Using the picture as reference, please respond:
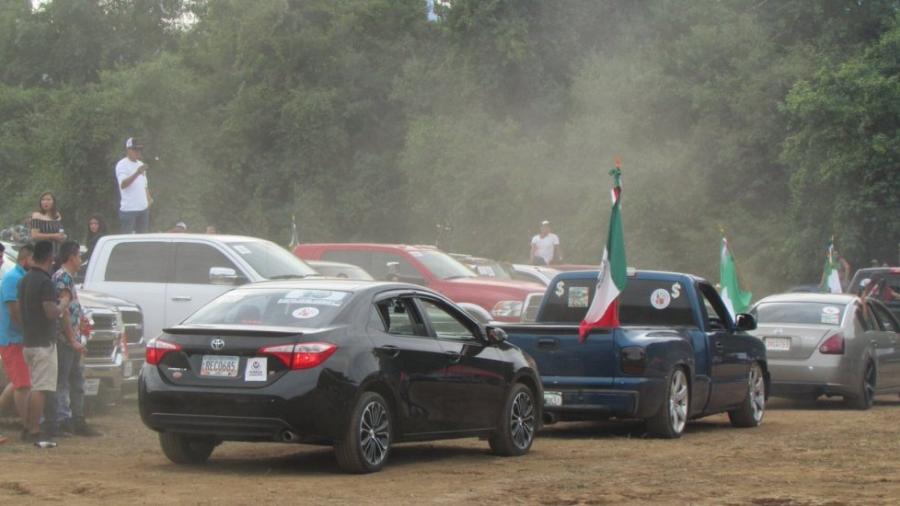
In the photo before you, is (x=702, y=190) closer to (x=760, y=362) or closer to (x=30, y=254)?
(x=760, y=362)

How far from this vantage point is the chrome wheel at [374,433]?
10.9 m

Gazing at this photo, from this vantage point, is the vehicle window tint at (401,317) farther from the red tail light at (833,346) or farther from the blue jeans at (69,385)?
the red tail light at (833,346)

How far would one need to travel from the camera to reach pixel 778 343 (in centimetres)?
1914

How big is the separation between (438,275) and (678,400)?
27.2 feet

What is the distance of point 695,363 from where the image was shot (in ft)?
49.0

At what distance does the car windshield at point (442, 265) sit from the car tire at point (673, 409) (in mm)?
8166

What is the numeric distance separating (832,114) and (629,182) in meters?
11.5

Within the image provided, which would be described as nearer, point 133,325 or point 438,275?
point 133,325

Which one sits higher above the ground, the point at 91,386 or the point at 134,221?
the point at 134,221

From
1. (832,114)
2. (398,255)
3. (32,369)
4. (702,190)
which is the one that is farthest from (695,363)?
(702,190)

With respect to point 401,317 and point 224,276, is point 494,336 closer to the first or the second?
point 401,317

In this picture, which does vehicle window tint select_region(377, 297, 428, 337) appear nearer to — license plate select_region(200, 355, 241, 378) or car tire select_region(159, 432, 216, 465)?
license plate select_region(200, 355, 241, 378)

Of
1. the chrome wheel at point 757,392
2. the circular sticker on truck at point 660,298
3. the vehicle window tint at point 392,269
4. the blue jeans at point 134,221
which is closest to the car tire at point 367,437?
the circular sticker on truck at point 660,298

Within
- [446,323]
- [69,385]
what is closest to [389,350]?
[446,323]
